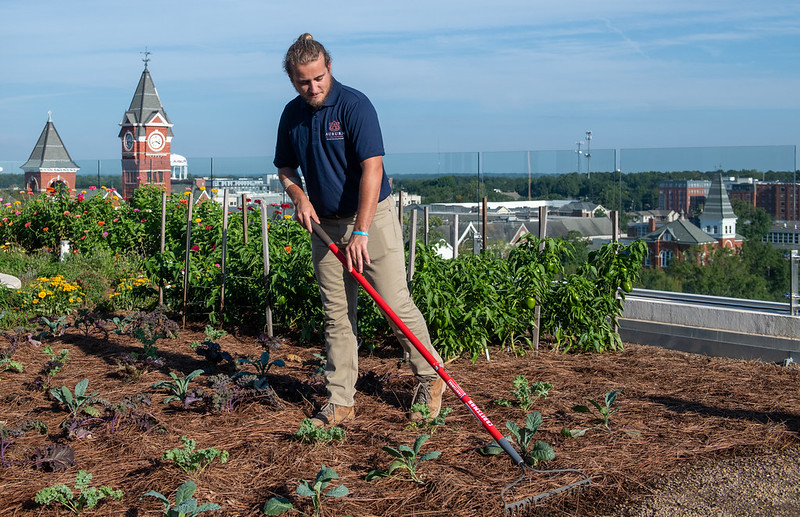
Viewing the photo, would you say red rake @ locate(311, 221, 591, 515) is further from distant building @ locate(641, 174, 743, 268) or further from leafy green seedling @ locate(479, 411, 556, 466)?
distant building @ locate(641, 174, 743, 268)

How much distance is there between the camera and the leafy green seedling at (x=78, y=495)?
2.64 m

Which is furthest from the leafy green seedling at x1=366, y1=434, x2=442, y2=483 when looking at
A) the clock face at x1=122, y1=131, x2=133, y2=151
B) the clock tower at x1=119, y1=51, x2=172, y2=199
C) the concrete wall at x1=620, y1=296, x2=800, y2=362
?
the clock face at x1=122, y1=131, x2=133, y2=151

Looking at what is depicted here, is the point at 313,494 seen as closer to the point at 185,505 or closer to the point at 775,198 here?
the point at 185,505

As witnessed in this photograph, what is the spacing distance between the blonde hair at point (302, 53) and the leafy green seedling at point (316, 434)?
1545 mm

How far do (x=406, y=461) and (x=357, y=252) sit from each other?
0.95m

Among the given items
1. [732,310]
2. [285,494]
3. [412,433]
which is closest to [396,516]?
[285,494]

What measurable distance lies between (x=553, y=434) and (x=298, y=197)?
1.61 m

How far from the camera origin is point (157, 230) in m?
8.55

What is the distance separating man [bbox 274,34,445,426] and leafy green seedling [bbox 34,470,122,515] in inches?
39.7

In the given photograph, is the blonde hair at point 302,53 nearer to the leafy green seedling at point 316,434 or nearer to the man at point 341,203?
the man at point 341,203

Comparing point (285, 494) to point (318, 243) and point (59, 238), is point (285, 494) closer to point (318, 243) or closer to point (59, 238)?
point (318, 243)

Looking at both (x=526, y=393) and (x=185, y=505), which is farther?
(x=526, y=393)

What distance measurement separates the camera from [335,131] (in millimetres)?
3373

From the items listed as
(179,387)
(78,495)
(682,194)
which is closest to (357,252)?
(179,387)
